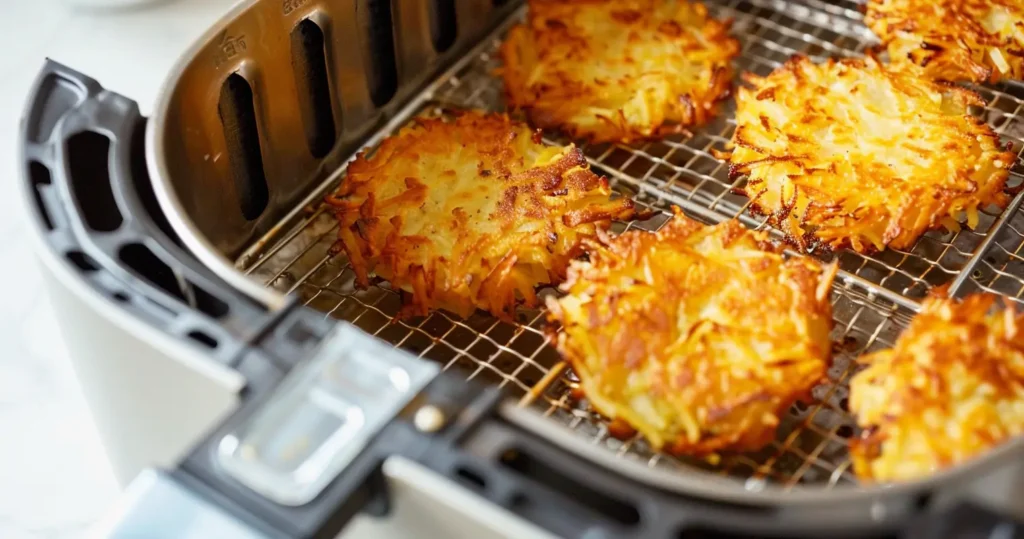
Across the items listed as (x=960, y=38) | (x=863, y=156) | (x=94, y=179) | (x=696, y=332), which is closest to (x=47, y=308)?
(x=94, y=179)

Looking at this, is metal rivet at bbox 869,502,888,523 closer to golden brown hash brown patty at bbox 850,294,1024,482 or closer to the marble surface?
golden brown hash brown patty at bbox 850,294,1024,482

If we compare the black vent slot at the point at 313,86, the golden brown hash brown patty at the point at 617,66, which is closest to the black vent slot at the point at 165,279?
the black vent slot at the point at 313,86

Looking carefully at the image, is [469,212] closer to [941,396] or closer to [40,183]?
[40,183]

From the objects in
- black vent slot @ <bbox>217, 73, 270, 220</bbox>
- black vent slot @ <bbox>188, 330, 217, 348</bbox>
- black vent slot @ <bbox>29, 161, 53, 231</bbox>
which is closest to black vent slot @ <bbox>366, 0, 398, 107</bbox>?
black vent slot @ <bbox>217, 73, 270, 220</bbox>

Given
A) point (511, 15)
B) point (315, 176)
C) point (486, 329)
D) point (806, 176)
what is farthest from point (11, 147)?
point (806, 176)

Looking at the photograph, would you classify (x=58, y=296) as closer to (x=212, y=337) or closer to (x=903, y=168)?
(x=212, y=337)

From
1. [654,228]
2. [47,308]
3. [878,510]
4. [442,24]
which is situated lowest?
[47,308]
